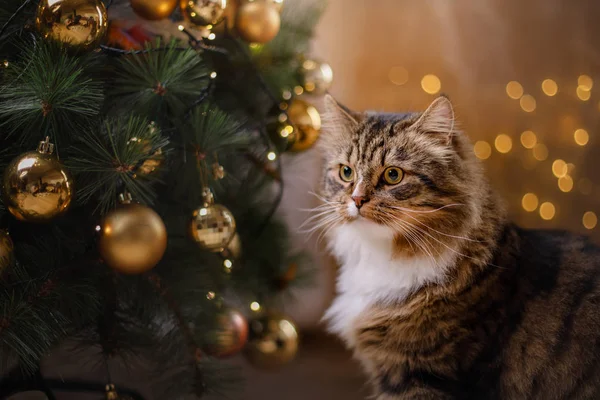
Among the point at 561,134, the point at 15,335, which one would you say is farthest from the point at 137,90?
the point at 561,134

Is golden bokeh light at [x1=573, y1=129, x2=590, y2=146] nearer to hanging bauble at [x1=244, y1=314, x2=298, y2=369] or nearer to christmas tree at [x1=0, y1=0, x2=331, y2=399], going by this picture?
christmas tree at [x1=0, y1=0, x2=331, y2=399]

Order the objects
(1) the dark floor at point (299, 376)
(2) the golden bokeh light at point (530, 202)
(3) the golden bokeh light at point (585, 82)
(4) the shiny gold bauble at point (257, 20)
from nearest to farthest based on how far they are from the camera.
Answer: (4) the shiny gold bauble at point (257, 20) → (1) the dark floor at point (299, 376) → (3) the golden bokeh light at point (585, 82) → (2) the golden bokeh light at point (530, 202)

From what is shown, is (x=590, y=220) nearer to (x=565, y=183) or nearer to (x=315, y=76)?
(x=565, y=183)

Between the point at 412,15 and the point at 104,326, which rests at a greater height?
the point at 412,15

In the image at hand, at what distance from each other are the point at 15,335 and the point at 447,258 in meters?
0.74

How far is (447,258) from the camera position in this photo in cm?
109

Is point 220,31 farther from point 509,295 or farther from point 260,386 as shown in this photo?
point 260,386

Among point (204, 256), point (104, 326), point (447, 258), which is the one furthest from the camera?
point (204, 256)

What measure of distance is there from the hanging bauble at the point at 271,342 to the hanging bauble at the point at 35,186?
67cm

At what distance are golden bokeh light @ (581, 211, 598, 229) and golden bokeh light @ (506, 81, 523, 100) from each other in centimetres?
43

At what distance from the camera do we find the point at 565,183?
193 cm

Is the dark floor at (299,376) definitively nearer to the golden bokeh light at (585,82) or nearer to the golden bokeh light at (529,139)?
the golden bokeh light at (529,139)

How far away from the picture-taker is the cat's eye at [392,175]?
3.59 ft

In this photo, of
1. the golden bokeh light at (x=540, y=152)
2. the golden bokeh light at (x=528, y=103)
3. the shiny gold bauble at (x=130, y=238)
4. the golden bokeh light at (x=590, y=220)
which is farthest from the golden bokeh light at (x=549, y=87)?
the shiny gold bauble at (x=130, y=238)
